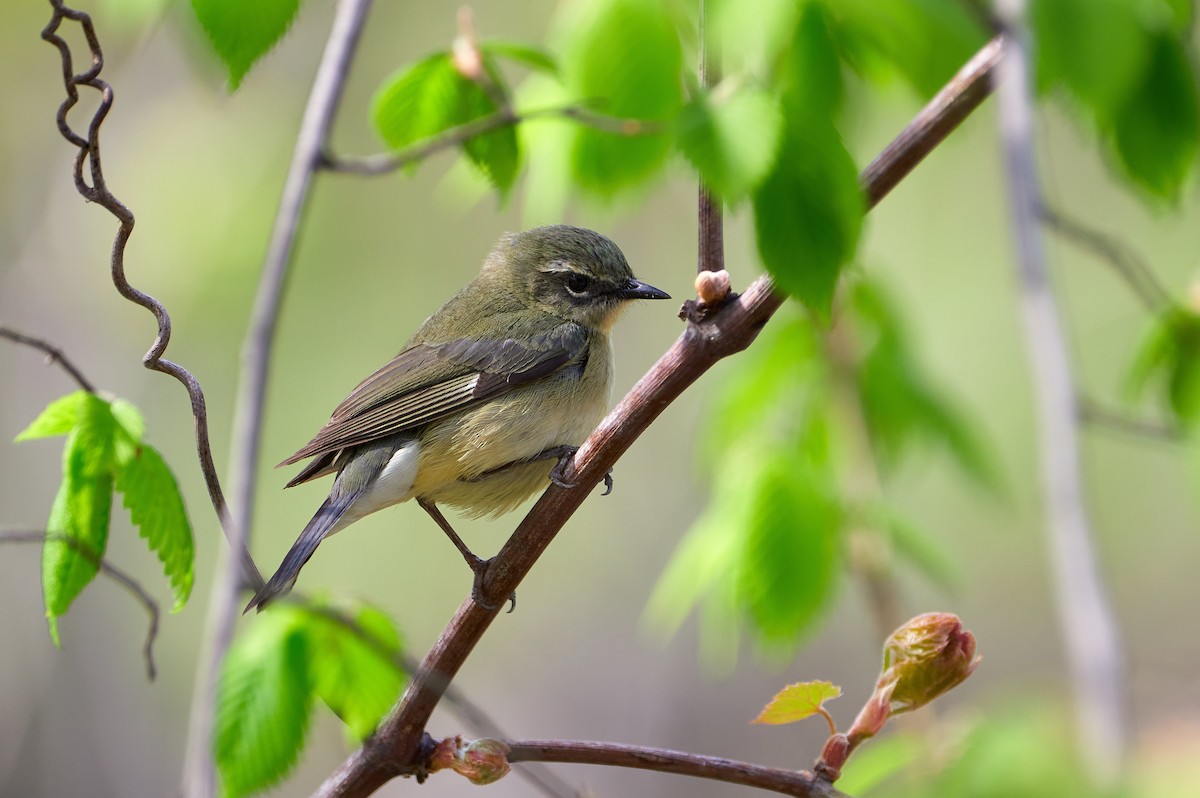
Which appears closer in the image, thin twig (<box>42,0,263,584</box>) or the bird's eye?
thin twig (<box>42,0,263,584</box>)

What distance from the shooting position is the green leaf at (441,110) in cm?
250

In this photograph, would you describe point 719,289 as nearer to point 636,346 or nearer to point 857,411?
point 857,411

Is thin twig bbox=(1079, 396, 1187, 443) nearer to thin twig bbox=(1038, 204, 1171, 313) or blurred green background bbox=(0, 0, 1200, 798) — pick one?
thin twig bbox=(1038, 204, 1171, 313)

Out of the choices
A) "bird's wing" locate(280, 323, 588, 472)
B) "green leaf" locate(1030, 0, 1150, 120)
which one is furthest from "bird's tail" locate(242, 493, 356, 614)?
"green leaf" locate(1030, 0, 1150, 120)

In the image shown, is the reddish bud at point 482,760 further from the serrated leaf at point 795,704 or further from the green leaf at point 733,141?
the green leaf at point 733,141

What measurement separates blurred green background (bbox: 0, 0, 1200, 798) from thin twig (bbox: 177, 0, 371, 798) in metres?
3.42

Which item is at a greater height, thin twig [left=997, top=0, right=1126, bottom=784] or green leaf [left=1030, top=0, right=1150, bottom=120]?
green leaf [left=1030, top=0, right=1150, bottom=120]

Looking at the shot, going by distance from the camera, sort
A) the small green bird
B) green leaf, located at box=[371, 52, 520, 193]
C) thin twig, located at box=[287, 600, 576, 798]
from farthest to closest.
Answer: the small green bird
green leaf, located at box=[371, 52, 520, 193]
thin twig, located at box=[287, 600, 576, 798]

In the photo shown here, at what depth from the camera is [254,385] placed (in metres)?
1.65

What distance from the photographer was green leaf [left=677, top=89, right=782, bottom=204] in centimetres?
181

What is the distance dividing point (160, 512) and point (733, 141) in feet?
3.56

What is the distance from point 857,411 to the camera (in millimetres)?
3518

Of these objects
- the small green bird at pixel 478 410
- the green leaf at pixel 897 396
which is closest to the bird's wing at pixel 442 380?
the small green bird at pixel 478 410

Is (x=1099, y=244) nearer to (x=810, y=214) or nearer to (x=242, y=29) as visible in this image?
(x=810, y=214)
